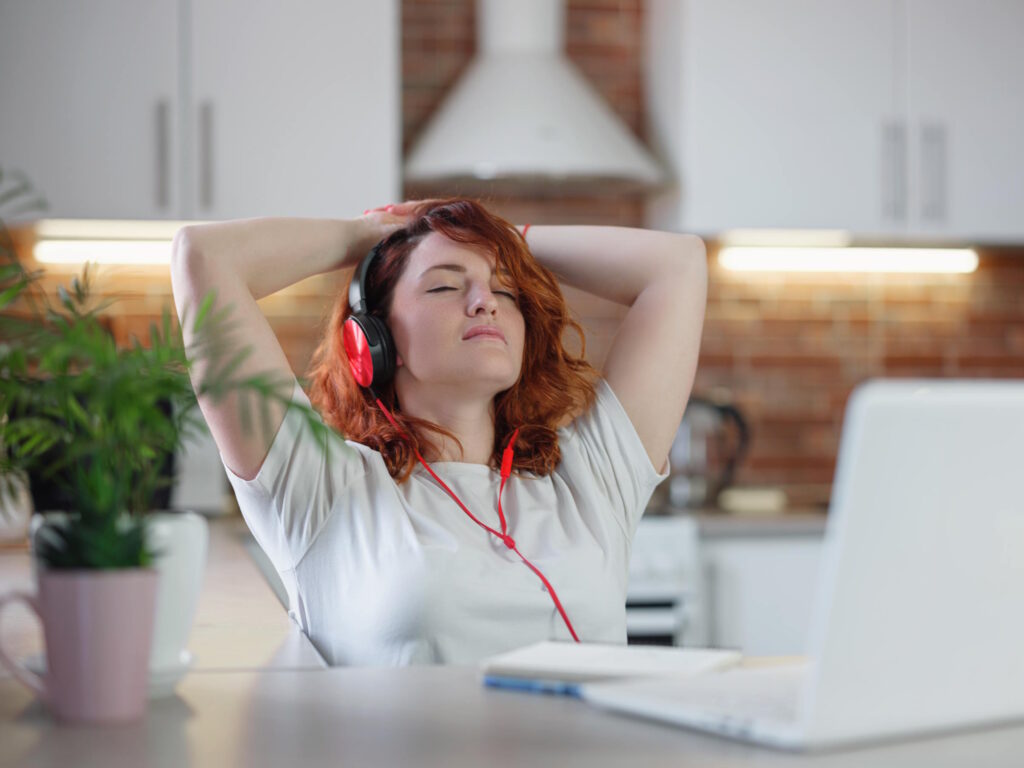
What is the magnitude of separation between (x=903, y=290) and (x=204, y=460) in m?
2.05

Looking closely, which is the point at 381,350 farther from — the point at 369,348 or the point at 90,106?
the point at 90,106

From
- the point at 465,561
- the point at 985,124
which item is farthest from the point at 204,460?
the point at 985,124

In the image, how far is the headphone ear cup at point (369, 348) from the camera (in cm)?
158

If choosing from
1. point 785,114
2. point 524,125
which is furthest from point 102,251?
point 785,114

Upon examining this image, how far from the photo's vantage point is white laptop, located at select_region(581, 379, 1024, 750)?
733mm

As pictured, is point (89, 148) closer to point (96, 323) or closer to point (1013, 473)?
point (96, 323)

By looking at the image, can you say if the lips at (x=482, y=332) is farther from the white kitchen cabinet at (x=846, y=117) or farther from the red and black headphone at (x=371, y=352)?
the white kitchen cabinet at (x=846, y=117)

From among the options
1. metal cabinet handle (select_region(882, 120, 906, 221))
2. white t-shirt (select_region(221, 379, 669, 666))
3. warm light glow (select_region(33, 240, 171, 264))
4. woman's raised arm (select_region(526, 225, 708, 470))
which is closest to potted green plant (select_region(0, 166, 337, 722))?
white t-shirt (select_region(221, 379, 669, 666))

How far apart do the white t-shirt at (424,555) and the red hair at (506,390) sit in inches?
2.1

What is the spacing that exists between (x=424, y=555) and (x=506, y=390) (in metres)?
0.35

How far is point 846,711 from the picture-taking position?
0.78 m

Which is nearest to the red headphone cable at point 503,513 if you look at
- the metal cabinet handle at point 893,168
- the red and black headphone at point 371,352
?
the red and black headphone at point 371,352

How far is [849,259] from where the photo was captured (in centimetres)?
366

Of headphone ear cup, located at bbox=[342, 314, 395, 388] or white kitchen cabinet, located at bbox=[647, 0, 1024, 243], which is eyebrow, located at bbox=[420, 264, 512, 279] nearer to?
headphone ear cup, located at bbox=[342, 314, 395, 388]
